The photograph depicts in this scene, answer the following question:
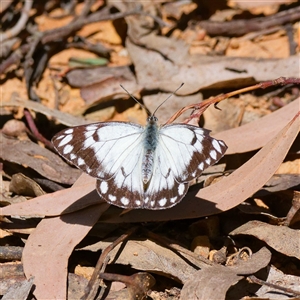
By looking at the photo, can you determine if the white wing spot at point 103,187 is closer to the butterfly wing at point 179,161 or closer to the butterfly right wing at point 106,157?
the butterfly right wing at point 106,157

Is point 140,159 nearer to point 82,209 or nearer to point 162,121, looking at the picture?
point 82,209

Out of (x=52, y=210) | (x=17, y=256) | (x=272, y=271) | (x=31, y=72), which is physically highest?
(x=31, y=72)

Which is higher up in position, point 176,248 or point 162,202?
point 162,202

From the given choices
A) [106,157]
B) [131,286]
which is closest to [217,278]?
[131,286]

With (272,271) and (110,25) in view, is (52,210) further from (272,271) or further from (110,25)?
(110,25)

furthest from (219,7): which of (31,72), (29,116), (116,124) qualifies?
(116,124)

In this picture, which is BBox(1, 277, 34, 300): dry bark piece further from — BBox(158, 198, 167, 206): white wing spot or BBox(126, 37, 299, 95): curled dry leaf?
BBox(126, 37, 299, 95): curled dry leaf
